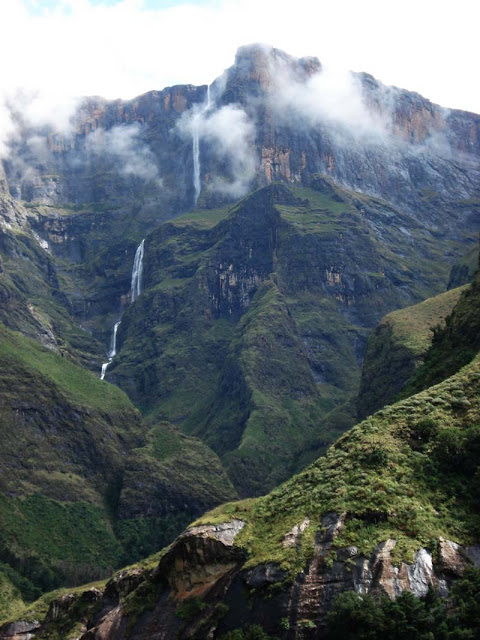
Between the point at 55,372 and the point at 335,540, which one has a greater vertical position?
the point at 335,540

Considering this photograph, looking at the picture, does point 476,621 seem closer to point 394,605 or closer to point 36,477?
point 394,605

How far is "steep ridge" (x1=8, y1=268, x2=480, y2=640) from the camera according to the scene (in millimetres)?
41438

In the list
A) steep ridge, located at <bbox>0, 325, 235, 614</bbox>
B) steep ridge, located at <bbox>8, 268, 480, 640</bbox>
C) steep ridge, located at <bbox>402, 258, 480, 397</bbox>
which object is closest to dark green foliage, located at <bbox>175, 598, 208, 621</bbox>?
steep ridge, located at <bbox>8, 268, 480, 640</bbox>

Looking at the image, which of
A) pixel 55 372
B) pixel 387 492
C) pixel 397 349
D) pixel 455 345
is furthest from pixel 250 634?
pixel 55 372

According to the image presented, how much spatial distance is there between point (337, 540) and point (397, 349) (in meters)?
101

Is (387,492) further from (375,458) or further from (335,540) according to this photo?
(335,540)

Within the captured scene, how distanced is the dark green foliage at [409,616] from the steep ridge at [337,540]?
425 millimetres

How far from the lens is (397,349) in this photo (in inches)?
5566

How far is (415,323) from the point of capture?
147 m

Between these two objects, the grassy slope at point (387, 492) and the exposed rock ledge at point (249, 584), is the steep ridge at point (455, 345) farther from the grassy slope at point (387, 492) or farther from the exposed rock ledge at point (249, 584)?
the exposed rock ledge at point (249, 584)

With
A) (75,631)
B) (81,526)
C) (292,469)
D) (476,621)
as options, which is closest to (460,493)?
(476,621)

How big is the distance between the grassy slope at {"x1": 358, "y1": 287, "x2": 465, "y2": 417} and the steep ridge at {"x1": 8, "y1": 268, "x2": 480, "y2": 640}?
8051 centimetres

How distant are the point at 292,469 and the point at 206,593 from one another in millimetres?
134450

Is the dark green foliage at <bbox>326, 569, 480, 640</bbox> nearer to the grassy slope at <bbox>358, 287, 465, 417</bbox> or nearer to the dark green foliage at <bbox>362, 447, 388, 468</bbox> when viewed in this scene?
the dark green foliage at <bbox>362, 447, 388, 468</bbox>
